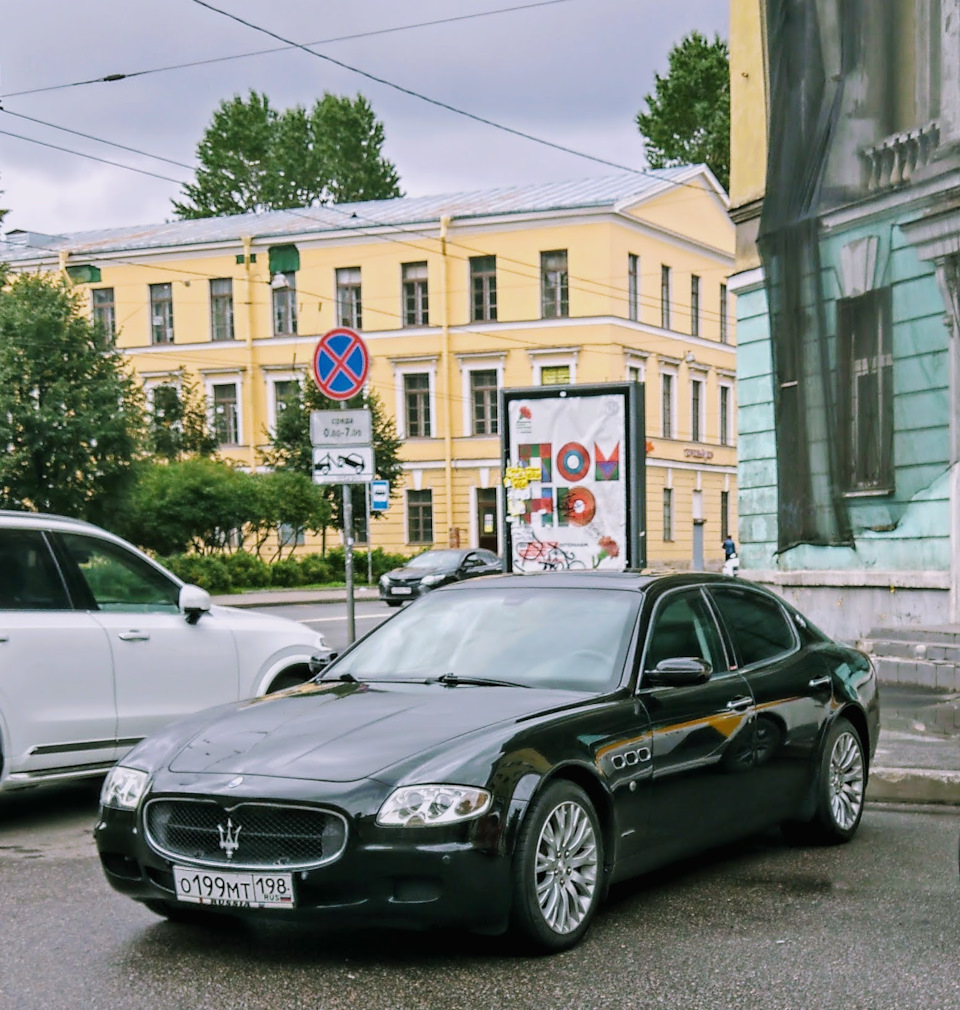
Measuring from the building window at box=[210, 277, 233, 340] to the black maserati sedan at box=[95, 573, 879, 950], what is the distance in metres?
50.7

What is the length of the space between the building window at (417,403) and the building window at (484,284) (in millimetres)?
3237

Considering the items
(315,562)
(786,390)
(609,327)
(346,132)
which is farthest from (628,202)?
(786,390)

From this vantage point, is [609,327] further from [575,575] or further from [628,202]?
[575,575]

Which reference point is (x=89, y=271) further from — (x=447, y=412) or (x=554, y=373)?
(x=554, y=373)

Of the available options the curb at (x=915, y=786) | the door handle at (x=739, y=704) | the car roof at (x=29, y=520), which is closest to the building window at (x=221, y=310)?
the car roof at (x=29, y=520)

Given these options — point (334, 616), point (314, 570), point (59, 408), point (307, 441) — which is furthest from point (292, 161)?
point (334, 616)

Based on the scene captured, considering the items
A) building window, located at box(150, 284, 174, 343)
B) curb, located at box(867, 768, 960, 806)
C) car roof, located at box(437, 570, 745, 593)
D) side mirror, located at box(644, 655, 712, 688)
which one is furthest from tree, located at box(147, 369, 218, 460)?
side mirror, located at box(644, 655, 712, 688)

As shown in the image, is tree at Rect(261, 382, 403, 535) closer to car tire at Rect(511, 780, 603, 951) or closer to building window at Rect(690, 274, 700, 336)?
building window at Rect(690, 274, 700, 336)

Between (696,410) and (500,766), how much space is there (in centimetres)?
5292

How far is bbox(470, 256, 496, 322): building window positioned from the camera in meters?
52.7

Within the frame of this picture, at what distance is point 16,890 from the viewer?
651 cm

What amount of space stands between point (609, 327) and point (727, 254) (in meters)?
9.27

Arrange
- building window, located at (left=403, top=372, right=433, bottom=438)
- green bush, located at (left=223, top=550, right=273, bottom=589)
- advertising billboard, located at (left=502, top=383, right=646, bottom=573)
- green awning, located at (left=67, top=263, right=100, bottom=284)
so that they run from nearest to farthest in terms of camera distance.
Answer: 1. advertising billboard, located at (left=502, top=383, right=646, bottom=573)
2. green bush, located at (left=223, top=550, right=273, bottom=589)
3. building window, located at (left=403, top=372, right=433, bottom=438)
4. green awning, located at (left=67, top=263, right=100, bottom=284)

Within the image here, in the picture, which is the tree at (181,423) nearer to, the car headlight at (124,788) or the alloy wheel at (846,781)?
the alloy wheel at (846,781)
